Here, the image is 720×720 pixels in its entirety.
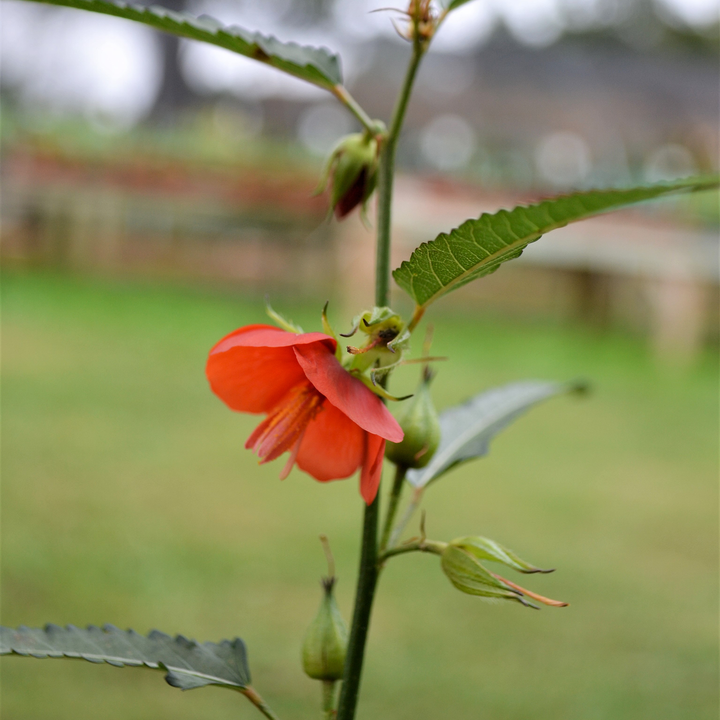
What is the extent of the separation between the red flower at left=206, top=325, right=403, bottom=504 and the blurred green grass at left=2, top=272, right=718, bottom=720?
1.10 meters

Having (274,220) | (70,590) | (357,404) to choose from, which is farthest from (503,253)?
(274,220)

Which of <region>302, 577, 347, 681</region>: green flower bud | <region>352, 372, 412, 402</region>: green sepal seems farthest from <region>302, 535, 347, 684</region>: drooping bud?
<region>352, 372, 412, 402</region>: green sepal

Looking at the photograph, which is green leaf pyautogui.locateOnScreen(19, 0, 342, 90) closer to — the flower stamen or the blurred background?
the flower stamen

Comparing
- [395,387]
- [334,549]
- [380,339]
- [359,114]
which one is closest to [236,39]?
[359,114]

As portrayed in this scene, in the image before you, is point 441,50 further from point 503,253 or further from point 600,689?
point 503,253

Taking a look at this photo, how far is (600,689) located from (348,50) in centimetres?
999

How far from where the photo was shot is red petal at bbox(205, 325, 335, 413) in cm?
42

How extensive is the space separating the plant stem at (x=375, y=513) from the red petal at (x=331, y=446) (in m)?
0.02

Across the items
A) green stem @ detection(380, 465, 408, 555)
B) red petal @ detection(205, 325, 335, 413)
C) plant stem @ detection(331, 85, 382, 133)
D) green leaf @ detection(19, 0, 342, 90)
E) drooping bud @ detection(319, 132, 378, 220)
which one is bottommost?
green stem @ detection(380, 465, 408, 555)

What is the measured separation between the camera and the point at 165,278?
5.12 metres

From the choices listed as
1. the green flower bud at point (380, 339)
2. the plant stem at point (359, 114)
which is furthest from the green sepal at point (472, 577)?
the plant stem at point (359, 114)

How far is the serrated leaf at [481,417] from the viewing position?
59cm

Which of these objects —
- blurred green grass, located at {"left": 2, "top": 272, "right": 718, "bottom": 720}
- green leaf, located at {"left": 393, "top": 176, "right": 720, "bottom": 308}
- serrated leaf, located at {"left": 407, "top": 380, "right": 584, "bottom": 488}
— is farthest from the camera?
blurred green grass, located at {"left": 2, "top": 272, "right": 718, "bottom": 720}

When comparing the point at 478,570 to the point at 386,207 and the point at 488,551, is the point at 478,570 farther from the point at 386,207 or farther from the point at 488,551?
the point at 386,207
